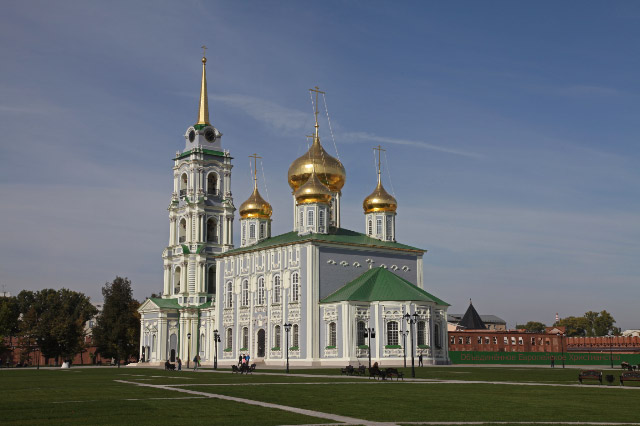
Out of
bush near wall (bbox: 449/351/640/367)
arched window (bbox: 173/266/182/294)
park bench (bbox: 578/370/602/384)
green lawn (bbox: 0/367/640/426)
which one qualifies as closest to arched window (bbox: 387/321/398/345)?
bush near wall (bbox: 449/351/640/367)

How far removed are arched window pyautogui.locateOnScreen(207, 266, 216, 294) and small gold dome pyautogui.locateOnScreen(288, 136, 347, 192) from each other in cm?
1668

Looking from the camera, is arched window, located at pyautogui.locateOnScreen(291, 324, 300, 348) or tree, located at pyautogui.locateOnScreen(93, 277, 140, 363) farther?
tree, located at pyautogui.locateOnScreen(93, 277, 140, 363)

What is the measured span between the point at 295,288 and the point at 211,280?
2204 centimetres

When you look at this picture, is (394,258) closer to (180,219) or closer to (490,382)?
(180,219)

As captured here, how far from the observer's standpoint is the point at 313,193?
2785 inches

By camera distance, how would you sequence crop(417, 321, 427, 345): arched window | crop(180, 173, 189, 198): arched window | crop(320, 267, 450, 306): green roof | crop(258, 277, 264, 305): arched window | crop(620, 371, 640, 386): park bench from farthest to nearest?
crop(180, 173, 189, 198): arched window < crop(258, 277, 264, 305): arched window < crop(320, 267, 450, 306): green roof < crop(417, 321, 427, 345): arched window < crop(620, 371, 640, 386): park bench

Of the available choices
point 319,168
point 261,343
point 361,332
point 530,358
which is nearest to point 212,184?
point 319,168

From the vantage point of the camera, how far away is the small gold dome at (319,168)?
7606cm

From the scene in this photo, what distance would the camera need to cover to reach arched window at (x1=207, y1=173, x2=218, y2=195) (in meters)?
88.9

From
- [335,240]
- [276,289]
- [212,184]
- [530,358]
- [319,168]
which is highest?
[212,184]

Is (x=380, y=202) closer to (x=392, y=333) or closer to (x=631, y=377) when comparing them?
(x=392, y=333)

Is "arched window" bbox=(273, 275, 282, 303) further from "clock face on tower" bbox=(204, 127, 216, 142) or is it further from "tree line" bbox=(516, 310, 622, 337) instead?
"tree line" bbox=(516, 310, 622, 337)

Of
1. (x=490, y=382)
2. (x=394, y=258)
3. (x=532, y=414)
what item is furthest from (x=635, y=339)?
(x=532, y=414)

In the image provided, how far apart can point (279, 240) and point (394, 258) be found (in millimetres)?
11318
